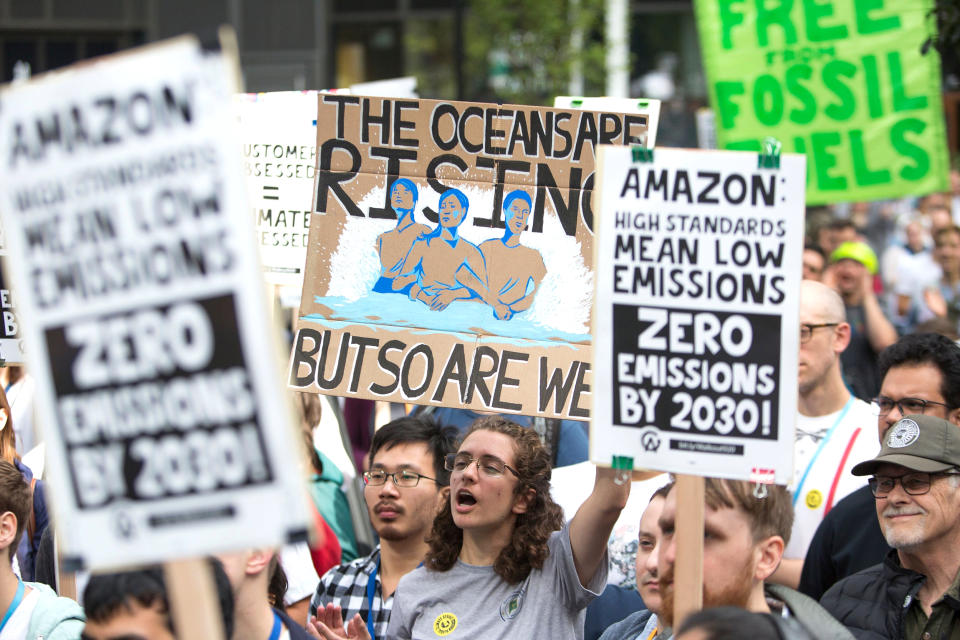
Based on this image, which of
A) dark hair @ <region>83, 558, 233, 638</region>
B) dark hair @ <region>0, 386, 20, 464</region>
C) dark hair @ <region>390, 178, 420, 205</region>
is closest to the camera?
dark hair @ <region>83, 558, 233, 638</region>

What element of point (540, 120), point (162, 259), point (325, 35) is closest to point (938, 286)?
point (540, 120)

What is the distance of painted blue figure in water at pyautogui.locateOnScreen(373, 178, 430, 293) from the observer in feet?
15.4

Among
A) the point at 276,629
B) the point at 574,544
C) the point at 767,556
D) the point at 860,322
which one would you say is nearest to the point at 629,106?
the point at 574,544

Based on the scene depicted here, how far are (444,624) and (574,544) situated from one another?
Answer: 1.50 feet

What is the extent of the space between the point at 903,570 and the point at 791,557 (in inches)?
39.6

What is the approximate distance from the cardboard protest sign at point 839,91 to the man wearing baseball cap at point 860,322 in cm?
83

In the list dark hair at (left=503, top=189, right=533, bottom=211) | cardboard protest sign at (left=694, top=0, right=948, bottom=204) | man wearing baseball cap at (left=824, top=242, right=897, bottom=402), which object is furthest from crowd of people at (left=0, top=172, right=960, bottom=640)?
man wearing baseball cap at (left=824, top=242, right=897, bottom=402)

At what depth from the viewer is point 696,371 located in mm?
3137

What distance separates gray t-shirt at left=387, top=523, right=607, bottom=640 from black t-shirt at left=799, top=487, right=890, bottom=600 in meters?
0.85

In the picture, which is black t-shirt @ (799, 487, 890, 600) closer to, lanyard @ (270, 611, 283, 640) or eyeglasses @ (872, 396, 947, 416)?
eyeglasses @ (872, 396, 947, 416)

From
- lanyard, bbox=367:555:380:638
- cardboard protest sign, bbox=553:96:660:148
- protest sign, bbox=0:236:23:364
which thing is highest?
cardboard protest sign, bbox=553:96:660:148

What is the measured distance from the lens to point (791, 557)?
188 inches

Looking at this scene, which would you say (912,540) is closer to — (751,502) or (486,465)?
(751,502)

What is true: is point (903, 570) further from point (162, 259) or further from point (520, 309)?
point (162, 259)
